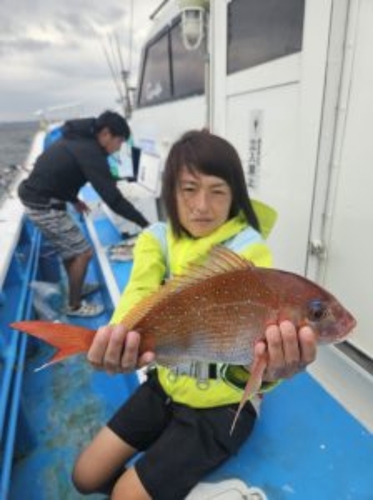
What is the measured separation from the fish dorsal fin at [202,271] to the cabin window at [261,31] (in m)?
1.44

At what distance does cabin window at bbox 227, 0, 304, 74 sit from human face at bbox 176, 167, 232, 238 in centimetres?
102

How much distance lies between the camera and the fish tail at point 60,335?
0.92 m

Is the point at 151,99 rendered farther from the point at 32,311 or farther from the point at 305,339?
the point at 305,339

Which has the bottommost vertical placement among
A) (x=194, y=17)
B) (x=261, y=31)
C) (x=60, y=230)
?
(x=60, y=230)

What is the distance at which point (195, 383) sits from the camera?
1.49 metres

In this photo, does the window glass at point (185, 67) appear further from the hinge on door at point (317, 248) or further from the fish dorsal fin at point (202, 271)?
the fish dorsal fin at point (202, 271)

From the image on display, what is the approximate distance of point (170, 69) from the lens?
4492 mm

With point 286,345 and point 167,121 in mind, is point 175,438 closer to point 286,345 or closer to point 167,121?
point 286,345

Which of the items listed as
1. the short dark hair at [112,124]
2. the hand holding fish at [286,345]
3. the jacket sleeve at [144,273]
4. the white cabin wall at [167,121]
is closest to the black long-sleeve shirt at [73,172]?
the short dark hair at [112,124]

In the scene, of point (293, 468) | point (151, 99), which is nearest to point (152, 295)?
point (293, 468)

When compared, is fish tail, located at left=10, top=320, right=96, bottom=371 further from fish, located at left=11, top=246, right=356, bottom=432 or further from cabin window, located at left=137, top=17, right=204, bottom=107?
cabin window, located at left=137, top=17, right=204, bottom=107

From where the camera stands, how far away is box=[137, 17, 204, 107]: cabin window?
12.0 feet

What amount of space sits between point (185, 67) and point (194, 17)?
3.73 ft

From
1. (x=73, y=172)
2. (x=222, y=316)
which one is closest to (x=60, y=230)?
(x=73, y=172)
